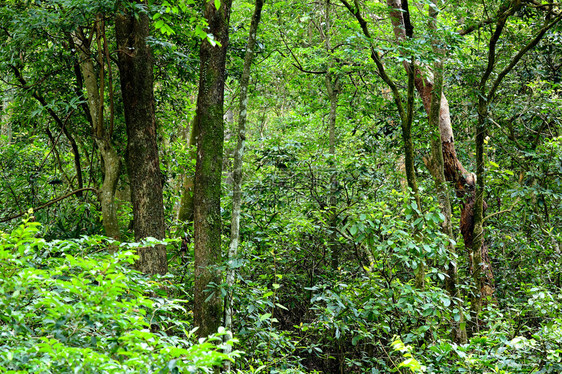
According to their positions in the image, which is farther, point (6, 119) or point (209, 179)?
point (6, 119)

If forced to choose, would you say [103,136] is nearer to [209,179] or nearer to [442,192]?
[209,179]

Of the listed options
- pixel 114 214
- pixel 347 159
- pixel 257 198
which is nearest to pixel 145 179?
pixel 114 214

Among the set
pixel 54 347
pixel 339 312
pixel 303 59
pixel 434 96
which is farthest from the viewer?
pixel 303 59

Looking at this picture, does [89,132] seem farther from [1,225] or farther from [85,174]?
[1,225]

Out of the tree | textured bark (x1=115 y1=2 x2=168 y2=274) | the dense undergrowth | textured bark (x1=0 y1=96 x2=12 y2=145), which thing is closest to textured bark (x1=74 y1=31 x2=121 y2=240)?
the tree

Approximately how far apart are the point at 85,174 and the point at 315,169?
403cm

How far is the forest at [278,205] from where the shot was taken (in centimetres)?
383

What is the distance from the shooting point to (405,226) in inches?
191

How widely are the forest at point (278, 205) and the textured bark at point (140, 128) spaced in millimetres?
17

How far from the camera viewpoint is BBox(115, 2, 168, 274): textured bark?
17.4 ft

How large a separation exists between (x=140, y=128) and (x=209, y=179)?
1.14m

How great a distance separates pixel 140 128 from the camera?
539 centimetres

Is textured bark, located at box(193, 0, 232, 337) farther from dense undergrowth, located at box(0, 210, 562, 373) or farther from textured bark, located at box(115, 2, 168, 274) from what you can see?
textured bark, located at box(115, 2, 168, 274)

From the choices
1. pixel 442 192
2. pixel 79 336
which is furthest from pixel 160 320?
pixel 442 192
